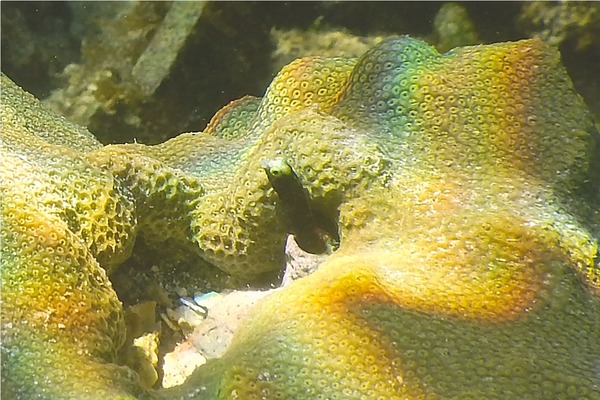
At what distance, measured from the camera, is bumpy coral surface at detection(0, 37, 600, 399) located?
5.25 feet

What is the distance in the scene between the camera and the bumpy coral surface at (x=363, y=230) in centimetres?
160

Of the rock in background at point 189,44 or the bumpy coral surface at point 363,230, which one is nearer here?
the bumpy coral surface at point 363,230

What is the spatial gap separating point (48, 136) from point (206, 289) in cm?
92

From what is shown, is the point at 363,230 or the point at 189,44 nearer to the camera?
the point at 363,230

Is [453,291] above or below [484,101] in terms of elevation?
below

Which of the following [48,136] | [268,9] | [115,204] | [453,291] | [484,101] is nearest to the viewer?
[453,291]

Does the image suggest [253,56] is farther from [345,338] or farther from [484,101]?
[345,338]

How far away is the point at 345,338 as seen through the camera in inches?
64.2

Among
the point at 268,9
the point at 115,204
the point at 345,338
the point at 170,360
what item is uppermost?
the point at 268,9

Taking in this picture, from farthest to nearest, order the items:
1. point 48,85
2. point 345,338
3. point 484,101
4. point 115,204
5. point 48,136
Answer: point 48,85, point 48,136, point 484,101, point 115,204, point 345,338

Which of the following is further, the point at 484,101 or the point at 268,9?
the point at 268,9

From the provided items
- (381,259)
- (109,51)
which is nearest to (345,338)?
(381,259)

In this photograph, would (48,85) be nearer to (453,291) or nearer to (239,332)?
(239,332)

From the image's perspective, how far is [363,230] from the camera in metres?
2.03
